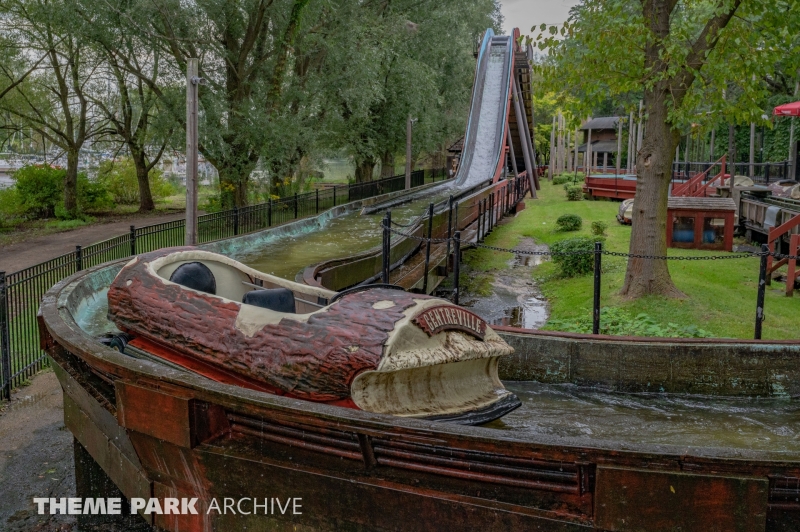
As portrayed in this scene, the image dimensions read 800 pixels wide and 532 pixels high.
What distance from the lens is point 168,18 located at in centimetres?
1809

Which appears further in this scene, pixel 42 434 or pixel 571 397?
pixel 42 434

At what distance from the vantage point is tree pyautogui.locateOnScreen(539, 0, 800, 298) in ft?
33.0

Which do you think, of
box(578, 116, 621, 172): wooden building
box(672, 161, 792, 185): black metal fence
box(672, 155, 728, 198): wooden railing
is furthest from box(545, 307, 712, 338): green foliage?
box(578, 116, 621, 172): wooden building

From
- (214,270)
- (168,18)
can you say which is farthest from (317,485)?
(168,18)

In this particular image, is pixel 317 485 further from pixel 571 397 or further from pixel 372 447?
pixel 571 397

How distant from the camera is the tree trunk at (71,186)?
81.9ft

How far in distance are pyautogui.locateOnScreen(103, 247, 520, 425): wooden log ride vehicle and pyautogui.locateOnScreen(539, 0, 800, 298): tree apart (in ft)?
22.8

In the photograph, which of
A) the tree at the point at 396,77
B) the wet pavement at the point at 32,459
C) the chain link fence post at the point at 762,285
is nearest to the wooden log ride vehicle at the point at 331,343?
the wet pavement at the point at 32,459

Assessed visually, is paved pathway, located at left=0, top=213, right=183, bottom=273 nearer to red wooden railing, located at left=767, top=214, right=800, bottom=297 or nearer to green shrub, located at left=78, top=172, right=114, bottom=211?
green shrub, located at left=78, top=172, right=114, bottom=211

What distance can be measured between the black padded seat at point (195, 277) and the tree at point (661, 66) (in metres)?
7.26

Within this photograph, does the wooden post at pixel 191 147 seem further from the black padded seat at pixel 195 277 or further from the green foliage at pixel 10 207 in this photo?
the green foliage at pixel 10 207

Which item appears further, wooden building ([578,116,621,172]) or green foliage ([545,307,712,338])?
wooden building ([578,116,621,172])

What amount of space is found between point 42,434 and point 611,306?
7690 millimetres

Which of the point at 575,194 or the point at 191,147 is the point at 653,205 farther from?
the point at 575,194
